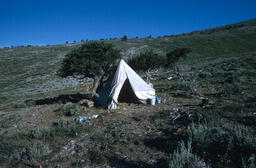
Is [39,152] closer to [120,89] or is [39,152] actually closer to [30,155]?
[30,155]

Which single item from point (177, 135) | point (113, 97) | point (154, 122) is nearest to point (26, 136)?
point (113, 97)

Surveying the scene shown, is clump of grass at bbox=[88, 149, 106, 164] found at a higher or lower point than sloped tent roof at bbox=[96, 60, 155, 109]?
lower

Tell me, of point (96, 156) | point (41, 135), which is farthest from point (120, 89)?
point (96, 156)

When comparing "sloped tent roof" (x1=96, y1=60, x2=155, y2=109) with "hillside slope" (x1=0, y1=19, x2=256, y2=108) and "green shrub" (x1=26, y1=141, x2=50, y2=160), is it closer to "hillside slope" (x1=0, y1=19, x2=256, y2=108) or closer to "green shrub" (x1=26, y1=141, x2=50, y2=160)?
"green shrub" (x1=26, y1=141, x2=50, y2=160)

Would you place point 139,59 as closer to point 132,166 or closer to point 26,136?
point 26,136

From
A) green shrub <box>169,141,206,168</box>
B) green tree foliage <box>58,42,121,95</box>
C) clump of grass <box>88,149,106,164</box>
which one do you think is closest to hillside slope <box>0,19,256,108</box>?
green tree foliage <box>58,42,121,95</box>

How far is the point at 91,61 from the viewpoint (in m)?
11.6

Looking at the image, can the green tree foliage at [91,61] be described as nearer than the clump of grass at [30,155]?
No

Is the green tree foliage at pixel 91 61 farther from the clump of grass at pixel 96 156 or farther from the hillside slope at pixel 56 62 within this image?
the hillside slope at pixel 56 62

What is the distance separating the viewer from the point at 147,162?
378 centimetres

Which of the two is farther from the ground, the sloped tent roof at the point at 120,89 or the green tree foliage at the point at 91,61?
the green tree foliage at the point at 91,61

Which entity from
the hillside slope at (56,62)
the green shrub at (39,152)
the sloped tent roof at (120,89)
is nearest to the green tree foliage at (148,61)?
the sloped tent roof at (120,89)

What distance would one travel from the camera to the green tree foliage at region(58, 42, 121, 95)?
37.4 feet

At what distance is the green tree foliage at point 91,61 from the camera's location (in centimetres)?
1141
